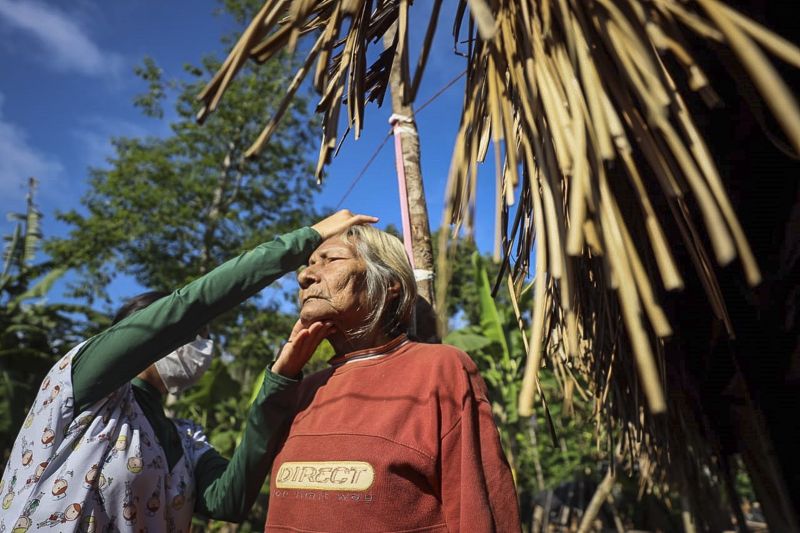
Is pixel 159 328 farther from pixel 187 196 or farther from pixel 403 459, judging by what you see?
pixel 187 196

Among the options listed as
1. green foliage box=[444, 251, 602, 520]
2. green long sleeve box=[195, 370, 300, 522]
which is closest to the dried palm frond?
green long sleeve box=[195, 370, 300, 522]

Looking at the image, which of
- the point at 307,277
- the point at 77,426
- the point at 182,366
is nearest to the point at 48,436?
the point at 77,426

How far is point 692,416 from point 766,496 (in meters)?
0.31

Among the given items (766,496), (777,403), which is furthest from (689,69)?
(766,496)

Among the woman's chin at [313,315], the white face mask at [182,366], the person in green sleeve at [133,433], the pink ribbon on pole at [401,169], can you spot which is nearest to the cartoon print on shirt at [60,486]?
the person in green sleeve at [133,433]

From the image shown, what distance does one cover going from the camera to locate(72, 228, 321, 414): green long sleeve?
1.33 metres

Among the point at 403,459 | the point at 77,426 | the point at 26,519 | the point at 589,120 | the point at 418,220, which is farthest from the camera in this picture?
the point at 418,220

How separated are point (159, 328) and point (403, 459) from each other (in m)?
0.71

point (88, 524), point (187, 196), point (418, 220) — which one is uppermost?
point (187, 196)

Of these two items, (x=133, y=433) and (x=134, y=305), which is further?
(x=134, y=305)

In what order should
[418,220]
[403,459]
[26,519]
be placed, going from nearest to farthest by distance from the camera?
[403,459]
[26,519]
[418,220]

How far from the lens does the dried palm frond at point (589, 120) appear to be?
2.06ft

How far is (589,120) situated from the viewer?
2.42 ft

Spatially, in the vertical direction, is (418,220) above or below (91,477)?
above
